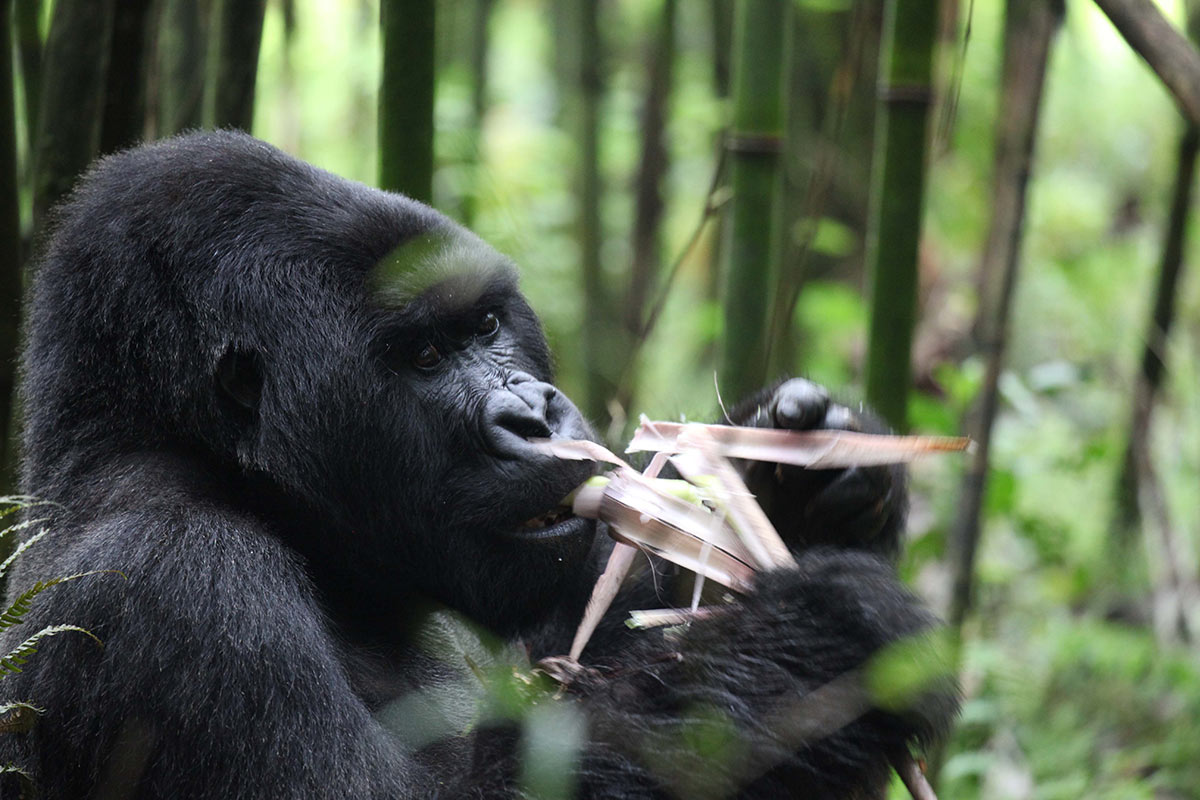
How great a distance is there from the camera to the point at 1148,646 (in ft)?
13.8

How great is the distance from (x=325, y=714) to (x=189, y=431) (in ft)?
2.03

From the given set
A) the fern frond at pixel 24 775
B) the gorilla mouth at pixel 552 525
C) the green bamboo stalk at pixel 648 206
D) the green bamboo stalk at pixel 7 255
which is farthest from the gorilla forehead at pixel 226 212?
the green bamboo stalk at pixel 648 206

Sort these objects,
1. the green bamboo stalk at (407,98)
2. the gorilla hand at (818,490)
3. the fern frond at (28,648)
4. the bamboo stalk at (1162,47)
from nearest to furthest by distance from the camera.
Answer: the bamboo stalk at (1162,47)
the fern frond at (28,648)
the gorilla hand at (818,490)
the green bamboo stalk at (407,98)

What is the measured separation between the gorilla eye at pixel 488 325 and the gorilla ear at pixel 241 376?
0.46 m

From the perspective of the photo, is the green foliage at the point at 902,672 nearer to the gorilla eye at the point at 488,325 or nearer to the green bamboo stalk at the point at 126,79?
the gorilla eye at the point at 488,325

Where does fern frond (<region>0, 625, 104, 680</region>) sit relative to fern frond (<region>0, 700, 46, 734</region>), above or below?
above

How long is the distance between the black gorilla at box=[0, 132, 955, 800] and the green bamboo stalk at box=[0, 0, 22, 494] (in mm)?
102

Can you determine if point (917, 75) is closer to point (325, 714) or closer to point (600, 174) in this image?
point (325, 714)

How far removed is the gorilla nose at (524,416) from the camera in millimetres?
2301

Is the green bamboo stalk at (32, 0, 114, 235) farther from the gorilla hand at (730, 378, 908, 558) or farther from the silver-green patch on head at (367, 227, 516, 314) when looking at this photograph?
the gorilla hand at (730, 378, 908, 558)

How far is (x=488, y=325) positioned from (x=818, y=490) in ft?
2.52

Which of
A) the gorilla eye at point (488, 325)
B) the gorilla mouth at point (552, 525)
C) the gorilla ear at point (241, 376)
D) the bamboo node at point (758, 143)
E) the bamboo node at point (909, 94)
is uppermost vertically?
the bamboo node at point (909, 94)

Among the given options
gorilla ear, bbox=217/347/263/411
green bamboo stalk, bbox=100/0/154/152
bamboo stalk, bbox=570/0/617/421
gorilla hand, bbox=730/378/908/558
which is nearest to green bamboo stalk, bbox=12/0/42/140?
green bamboo stalk, bbox=100/0/154/152

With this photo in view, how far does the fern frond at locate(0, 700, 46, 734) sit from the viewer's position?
192 cm
